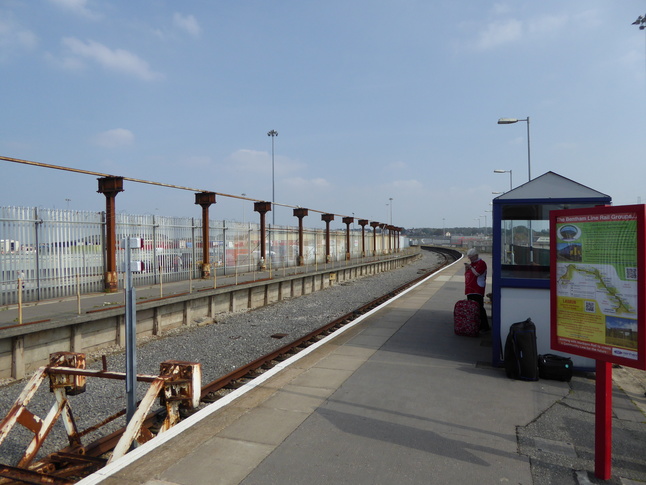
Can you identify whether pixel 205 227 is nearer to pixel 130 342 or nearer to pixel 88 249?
pixel 88 249

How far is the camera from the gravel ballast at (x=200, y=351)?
19.8 feet

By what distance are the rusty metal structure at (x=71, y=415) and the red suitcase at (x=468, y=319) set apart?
615 centimetres

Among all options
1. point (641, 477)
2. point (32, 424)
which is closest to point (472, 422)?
point (641, 477)

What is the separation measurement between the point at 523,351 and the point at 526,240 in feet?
7.27

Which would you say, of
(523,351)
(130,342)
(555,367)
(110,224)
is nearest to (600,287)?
(523,351)

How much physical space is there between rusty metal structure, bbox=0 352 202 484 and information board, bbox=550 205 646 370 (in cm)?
382

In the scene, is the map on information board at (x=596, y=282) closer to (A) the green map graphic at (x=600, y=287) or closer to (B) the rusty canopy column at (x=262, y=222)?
(A) the green map graphic at (x=600, y=287)

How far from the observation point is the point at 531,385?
20.7ft

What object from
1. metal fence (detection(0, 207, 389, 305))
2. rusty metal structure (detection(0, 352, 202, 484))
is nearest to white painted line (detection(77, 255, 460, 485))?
rusty metal structure (detection(0, 352, 202, 484))

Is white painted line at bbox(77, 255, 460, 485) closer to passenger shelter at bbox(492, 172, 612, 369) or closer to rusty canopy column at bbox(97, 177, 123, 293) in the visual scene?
passenger shelter at bbox(492, 172, 612, 369)

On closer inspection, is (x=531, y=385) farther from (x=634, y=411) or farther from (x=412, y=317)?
(x=412, y=317)

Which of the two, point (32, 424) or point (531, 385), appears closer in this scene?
point (32, 424)

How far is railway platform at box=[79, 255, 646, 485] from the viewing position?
153 inches

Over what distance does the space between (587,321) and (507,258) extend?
3238 millimetres
